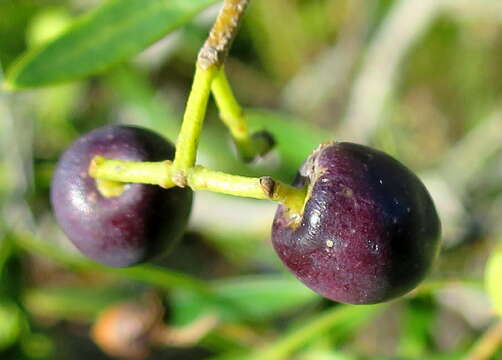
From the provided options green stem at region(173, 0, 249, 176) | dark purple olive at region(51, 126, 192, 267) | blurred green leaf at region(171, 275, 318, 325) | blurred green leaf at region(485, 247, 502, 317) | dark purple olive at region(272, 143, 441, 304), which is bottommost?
blurred green leaf at region(171, 275, 318, 325)

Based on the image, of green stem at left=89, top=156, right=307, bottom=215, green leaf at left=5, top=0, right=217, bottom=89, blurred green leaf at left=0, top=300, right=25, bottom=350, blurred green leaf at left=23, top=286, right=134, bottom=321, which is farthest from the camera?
blurred green leaf at left=23, top=286, right=134, bottom=321

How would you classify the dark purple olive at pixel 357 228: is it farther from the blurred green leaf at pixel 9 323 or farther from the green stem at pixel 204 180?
the blurred green leaf at pixel 9 323

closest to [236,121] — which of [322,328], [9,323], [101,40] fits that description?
[101,40]

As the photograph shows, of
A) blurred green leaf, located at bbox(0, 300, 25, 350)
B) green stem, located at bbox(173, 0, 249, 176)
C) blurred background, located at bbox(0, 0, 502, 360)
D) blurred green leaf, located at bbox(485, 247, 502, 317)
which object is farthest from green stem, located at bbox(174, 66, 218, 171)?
blurred green leaf, located at bbox(0, 300, 25, 350)

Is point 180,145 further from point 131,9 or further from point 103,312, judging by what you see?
point 103,312

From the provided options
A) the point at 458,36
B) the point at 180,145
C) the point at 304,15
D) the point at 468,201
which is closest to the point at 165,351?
the point at 468,201

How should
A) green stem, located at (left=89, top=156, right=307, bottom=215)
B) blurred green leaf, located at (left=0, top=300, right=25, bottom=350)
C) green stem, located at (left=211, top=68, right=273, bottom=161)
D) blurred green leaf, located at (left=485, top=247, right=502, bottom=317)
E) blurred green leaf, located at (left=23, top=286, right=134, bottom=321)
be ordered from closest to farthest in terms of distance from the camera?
green stem, located at (left=89, top=156, right=307, bottom=215) → green stem, located at (left=211, top=68, right=273, bottom=161) → blurred green leaf, located at (left=485, top=247, right=502, bottom=317) → blurred green leaf, located at (left=0, top=300, right=25, bottom=350) → blurred green leaf, located at (left=23, top=286, right=134, bottom=321)

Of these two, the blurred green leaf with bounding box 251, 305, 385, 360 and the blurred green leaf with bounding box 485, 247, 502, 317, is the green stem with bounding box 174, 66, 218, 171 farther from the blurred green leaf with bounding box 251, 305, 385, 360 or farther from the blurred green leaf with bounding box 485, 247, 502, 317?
the blurred green leaf with bounding box 251, 305, 385, 360

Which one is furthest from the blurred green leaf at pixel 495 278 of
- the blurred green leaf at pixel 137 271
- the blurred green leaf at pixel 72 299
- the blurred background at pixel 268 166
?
the blurred green leaf at pixel 72 299
